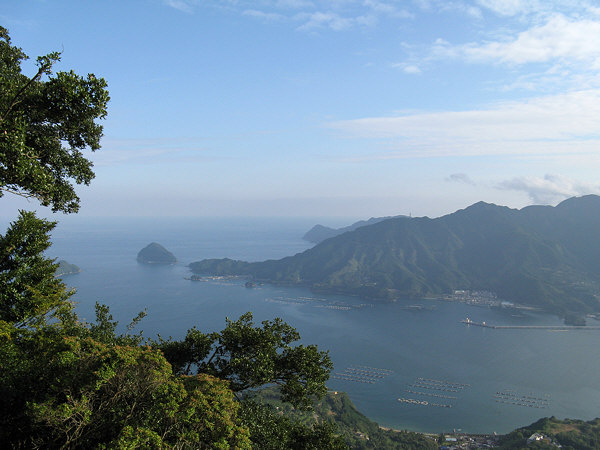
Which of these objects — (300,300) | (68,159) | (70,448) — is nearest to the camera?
(70,448)

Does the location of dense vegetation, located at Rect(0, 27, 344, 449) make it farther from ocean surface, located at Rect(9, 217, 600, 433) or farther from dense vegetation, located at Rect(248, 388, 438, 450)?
ocean surface, located at Rect(9, 217, 600, 433)

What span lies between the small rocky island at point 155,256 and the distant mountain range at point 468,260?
44.6 ft

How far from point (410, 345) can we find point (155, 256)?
284 ft

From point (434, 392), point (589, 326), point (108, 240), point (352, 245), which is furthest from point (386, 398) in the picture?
point (108, 240)

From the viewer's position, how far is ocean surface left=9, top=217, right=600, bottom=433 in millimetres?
40000

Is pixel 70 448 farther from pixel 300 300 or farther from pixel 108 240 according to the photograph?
pixel 108 240

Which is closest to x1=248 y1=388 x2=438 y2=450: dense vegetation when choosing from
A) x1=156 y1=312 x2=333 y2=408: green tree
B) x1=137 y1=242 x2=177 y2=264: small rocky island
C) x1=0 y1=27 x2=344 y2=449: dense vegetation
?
x1=156 y1=312 x2=333 y2=408: green tree

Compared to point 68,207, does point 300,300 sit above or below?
below

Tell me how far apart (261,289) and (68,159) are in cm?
8404

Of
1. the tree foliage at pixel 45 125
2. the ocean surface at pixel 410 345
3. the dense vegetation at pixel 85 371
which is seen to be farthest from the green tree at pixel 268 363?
the ocean surface at pixel 410 345

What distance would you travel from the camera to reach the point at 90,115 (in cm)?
588

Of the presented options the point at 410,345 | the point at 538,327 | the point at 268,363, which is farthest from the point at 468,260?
the point at 268,363

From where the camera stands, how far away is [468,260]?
113000 millimetres

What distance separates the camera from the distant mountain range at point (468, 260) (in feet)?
298
